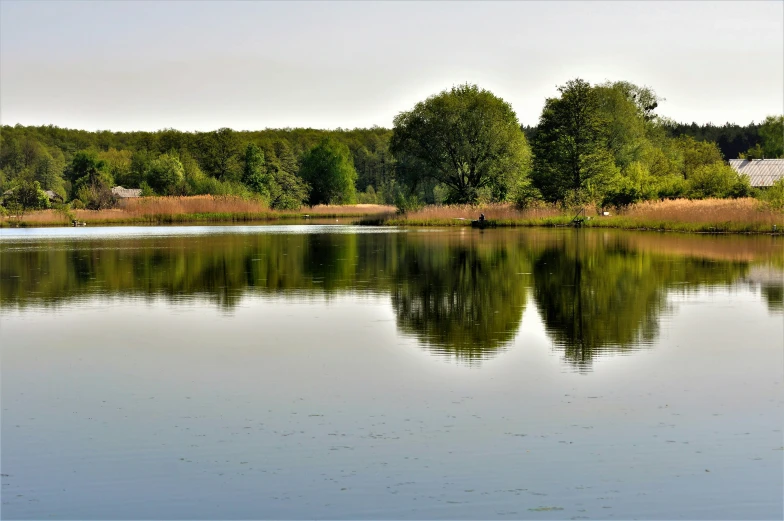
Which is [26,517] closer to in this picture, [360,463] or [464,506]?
[360,463]

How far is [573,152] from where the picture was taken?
64.7 metres

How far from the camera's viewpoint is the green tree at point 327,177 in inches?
4914

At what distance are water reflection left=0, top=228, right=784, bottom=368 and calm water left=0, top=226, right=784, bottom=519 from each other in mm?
144

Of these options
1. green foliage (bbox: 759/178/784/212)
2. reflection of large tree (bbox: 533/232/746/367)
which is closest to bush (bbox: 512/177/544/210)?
green foliage (bbox: 759/178/784/212)

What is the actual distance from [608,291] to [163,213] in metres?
65.0

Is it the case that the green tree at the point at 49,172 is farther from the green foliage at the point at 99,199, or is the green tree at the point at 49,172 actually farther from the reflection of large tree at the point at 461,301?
the reflection of large tree at the point at 461,301

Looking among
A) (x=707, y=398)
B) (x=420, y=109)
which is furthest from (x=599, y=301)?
(x=420, y=109)

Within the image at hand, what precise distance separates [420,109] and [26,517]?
2944 inches

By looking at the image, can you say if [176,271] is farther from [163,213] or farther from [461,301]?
[163,213]

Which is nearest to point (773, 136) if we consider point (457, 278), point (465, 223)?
point (465, 223)

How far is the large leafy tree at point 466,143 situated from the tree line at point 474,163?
0.10m

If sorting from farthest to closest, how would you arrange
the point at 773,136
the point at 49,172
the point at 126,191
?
the point at 49,172 < the point at 773,136 < the point at 126,191

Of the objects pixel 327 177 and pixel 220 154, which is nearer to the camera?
pixel 220 154

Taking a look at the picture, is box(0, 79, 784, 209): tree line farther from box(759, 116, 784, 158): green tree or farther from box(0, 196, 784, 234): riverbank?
box(0, 196, 784, 234): riverbank
